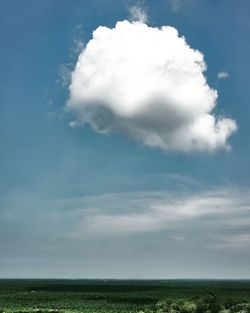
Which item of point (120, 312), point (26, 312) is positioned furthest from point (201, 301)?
point (26, 312)

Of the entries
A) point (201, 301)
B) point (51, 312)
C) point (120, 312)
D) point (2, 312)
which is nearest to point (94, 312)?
point (120, 312)

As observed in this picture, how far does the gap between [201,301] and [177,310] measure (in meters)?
3.17

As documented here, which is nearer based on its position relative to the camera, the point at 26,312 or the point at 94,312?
the point at 26,312

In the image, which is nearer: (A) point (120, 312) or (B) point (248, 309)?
(B) point (248, 309)

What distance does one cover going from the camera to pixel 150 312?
69062 millimetres

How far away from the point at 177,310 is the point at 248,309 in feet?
28.1

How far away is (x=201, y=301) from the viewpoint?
2361 inches

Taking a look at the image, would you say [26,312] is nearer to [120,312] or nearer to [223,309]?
[120,312]

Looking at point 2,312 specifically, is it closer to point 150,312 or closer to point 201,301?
point 150,312

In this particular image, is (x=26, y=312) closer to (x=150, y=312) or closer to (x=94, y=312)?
(x=94, y=312)

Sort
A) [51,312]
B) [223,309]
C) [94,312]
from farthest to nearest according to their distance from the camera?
[94,312], [51,312], [223,309]

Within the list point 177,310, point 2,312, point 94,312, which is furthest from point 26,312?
point 177,310

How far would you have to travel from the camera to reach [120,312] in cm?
7631

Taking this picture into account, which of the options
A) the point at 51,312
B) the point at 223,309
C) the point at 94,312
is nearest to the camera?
the point at 223,309
